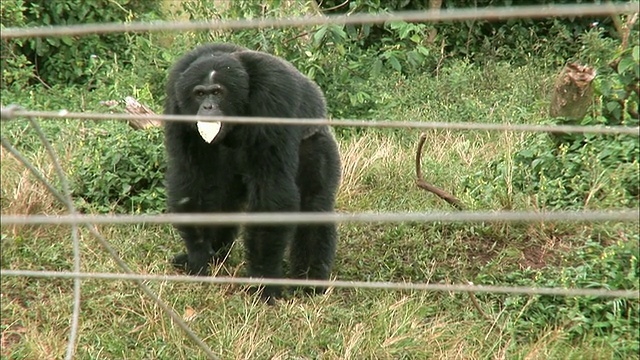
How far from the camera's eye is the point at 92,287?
5215 mm

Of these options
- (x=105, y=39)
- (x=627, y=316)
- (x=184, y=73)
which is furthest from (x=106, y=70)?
(x=627, y=316)

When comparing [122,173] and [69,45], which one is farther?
[69,45]

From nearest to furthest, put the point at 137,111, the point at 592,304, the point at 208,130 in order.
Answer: the point at 592,304 < the point at 208,130 < the point at 137,111

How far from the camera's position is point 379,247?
19.2ft

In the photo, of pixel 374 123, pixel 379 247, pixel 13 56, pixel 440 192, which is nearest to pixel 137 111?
pixel 379 247

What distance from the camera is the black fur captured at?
5.21m

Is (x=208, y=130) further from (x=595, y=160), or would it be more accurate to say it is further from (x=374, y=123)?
(x=374, y=123)

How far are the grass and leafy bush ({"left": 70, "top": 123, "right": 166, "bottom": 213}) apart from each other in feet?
0.60

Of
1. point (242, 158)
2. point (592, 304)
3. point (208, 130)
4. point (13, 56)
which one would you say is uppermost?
point (208, 130)

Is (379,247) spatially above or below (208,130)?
below

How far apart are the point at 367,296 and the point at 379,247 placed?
57 centimetres

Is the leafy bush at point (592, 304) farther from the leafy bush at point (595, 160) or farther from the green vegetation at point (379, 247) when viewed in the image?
the leafy bush at point (595, 160)

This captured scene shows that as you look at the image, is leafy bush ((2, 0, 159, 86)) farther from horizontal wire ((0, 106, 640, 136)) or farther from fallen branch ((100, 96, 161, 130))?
horizontal wire ((0, 106, 640, 136))

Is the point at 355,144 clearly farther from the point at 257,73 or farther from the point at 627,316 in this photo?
the point at 627,316
